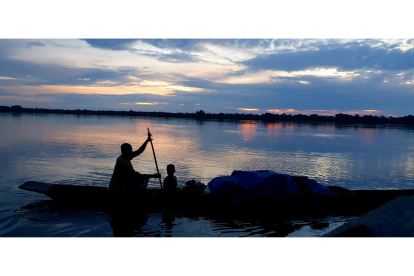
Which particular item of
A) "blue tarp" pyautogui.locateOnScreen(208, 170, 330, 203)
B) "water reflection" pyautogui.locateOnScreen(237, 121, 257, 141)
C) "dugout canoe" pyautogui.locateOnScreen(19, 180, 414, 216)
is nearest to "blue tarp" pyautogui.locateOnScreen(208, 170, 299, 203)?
"blue tarp" pyautogui.locateOnScreen(208, 170, 330, 203)

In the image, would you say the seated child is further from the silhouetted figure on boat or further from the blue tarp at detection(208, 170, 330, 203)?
the blue tarp at detection(208, 170, 330, 203)

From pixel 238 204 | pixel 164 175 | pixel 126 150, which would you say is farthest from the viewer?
pixel 164 175

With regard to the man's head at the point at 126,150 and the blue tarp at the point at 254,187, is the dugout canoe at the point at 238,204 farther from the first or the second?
the man's head at the point at 126,150

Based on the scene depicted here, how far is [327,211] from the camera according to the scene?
768 cm

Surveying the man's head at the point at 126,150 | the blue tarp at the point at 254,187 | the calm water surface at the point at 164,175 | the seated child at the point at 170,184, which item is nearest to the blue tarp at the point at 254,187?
the blue tarp at the point at 254,187

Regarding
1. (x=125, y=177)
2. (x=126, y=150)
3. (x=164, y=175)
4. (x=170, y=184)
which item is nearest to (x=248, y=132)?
(x=164, y=175)

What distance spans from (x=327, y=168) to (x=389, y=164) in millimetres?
4256

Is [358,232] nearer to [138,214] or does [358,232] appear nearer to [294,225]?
[294,225]

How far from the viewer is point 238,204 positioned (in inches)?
293

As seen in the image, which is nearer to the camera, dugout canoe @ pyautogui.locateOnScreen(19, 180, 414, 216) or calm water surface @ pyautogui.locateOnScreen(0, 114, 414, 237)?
calm water surface @ pyautogui.locateOnScreen(0, 114, 414, 237)

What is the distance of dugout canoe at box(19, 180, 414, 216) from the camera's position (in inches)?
288

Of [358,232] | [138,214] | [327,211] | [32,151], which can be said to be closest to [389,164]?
[327,211]

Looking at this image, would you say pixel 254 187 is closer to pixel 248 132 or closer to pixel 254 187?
pixel 254 187

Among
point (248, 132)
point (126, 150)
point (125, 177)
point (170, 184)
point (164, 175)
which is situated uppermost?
point (126, 150)
